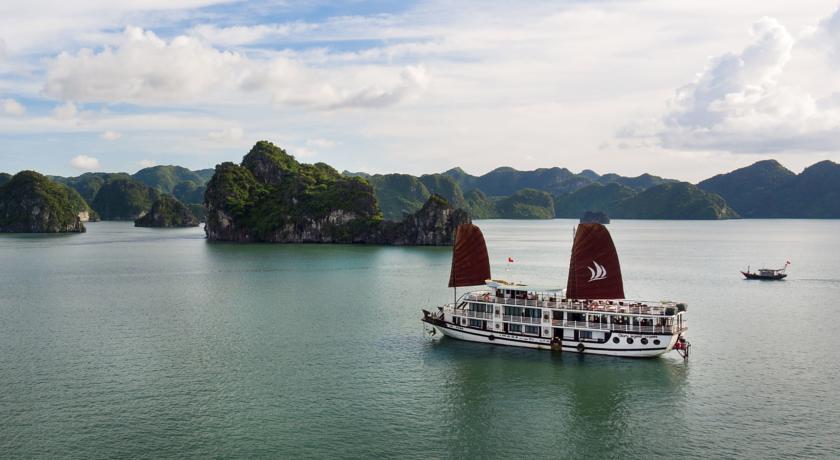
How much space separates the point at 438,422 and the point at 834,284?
100m

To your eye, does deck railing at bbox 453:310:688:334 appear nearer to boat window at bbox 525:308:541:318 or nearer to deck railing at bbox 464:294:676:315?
boat window at bbox 525:308:541:318

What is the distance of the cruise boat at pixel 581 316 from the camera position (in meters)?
57.2

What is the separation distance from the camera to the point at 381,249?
627 ft

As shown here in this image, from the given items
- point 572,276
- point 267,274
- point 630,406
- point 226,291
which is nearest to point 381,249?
point 267,274

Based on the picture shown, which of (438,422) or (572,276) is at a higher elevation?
(572,276)

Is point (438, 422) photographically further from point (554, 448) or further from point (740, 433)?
point (740, 433)

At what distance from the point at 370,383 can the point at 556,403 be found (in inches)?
595

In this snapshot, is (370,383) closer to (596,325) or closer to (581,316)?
(581,316)

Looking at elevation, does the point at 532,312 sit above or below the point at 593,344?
above

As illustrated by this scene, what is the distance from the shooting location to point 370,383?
4938cm

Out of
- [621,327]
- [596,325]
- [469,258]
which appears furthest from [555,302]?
[469,258]

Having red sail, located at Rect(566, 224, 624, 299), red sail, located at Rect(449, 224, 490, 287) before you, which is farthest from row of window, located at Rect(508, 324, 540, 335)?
red sail, located at Rect(449, 224, 490, 287)

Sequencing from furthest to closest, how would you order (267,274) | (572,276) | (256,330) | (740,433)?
(267,274), (256,330), (572,276), (740,433)

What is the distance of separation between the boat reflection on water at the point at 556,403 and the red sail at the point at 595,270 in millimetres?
6733
